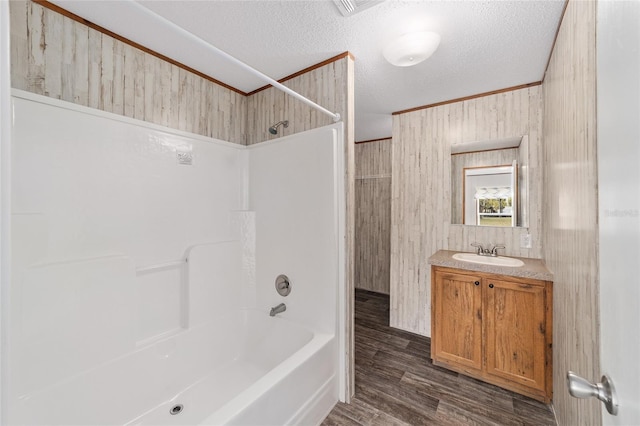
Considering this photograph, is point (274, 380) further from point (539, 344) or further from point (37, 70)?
point (37, 70)

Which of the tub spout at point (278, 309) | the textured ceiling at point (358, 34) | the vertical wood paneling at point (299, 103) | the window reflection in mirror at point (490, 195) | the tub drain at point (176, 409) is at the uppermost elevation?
the textured ceiling at point (358, 34)

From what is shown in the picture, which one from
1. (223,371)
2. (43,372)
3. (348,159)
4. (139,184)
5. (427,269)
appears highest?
(348,159)

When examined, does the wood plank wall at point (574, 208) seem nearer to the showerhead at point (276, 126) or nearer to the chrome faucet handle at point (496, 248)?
the chrome faucet handle at point (496, 248)

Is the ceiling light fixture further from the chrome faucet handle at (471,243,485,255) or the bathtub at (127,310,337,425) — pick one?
the bathtub at (127,310,337,425)

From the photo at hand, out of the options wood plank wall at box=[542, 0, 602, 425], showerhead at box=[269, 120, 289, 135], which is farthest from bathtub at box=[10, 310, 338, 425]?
showerhead at box=[269, 120, 289, 135]

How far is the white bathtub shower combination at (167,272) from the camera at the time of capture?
1.28 m

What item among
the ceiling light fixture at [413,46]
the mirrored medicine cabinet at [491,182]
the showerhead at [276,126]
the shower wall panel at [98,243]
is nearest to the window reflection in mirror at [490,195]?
the mirrored medicine cabinet at [491,182]

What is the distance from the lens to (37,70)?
138cm

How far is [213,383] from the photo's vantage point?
1.84 metres

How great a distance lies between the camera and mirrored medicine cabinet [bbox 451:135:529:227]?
2.30m

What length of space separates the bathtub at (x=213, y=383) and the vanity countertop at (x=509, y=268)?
1.18 m

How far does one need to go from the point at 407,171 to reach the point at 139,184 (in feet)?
8.12

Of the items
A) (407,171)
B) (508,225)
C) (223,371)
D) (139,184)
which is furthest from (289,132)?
(508,225)

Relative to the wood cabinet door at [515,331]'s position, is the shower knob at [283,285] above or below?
above
